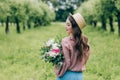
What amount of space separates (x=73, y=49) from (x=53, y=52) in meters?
0.53

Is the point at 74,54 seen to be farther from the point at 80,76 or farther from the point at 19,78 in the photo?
the point at 19,78

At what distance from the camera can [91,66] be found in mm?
16938

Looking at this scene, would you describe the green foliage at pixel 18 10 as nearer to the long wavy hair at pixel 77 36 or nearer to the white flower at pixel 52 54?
the white flower at pixel 52 54

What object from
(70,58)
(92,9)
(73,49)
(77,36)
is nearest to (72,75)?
(70,58)

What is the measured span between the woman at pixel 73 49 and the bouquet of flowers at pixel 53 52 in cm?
14

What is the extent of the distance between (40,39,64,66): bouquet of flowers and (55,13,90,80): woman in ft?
0.45

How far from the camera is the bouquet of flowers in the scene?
7462 mm

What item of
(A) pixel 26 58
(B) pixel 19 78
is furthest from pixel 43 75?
(A) pixel 26 58

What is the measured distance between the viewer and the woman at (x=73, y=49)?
7.24 m

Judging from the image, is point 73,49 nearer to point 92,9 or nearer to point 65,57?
point 65,57

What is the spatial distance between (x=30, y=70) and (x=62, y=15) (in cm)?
10816

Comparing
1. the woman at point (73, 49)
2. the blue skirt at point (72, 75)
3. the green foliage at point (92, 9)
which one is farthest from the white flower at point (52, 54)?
the green foliage at point (92, 9)

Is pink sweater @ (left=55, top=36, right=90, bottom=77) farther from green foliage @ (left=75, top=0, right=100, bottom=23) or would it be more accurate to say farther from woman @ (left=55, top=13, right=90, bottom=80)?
green foliage @ (left=75, top=0, right=100, bottom=23)

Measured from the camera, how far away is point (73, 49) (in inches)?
286
